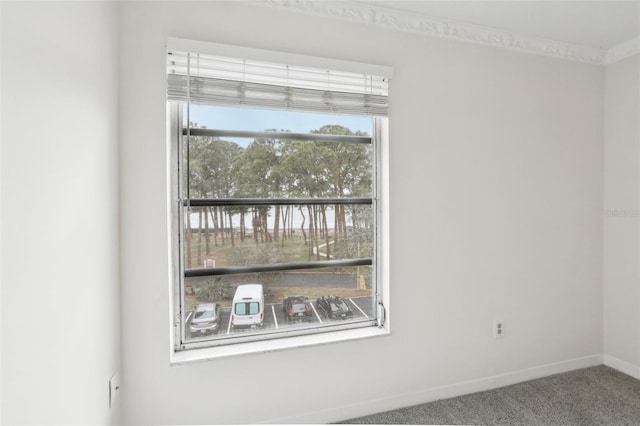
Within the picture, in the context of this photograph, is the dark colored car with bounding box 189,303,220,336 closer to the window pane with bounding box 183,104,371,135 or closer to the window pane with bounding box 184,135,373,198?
the window pane with bounding box 184,135,373,198

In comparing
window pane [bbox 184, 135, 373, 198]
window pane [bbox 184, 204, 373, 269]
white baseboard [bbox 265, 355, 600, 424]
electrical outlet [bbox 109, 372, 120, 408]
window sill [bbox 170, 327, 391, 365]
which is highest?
window pane [bbox 184, 135, 373, 198]

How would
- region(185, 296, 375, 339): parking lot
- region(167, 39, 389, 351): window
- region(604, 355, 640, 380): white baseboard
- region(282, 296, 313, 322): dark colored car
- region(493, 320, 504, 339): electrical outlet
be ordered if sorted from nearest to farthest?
region(167, 39, 389, 351): window, region(185, 296, 375, 339): parking lot, region(282, 296, 313, 322): dark colored car, region(493, 320, 504, 339): electrical outlet, region(604, 355, 640, 380): white baseboard

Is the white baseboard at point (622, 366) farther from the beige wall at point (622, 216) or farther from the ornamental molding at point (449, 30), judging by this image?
the ornamental molding at point (449, 30)

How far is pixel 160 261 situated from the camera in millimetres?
1613

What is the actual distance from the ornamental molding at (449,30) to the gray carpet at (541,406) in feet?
7.85

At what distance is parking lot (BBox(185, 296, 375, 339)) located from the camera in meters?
1.82

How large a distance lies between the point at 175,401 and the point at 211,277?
2.15ft

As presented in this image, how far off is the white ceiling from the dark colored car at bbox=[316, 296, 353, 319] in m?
1.83

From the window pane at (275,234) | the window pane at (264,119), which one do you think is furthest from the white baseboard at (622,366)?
the window pane at (264,119)

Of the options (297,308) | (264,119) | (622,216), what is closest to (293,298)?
(297,308)

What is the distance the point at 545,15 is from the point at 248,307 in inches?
102

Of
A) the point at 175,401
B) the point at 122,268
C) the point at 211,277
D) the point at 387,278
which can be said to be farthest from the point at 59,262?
the point at 387,278

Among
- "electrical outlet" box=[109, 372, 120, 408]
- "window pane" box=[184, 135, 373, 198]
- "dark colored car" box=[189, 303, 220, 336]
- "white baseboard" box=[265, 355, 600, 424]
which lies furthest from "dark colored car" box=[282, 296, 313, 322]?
"electrical outlet" box=[109, 372, 120, 408]

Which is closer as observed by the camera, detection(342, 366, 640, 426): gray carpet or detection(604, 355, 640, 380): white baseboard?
detection(342, 366, 640, 426): gray carpet
